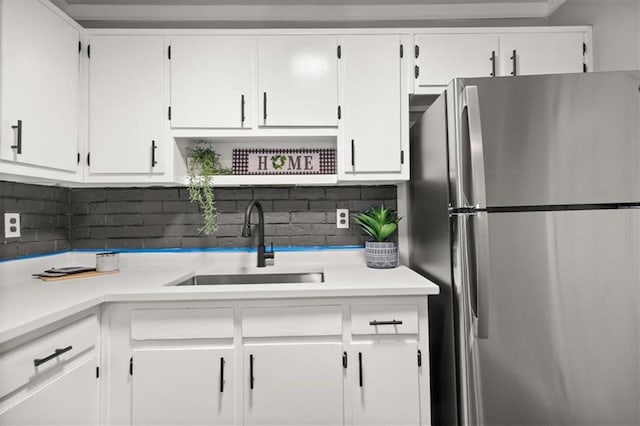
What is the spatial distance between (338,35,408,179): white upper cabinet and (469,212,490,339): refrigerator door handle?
0.65m

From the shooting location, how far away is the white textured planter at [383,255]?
196cm

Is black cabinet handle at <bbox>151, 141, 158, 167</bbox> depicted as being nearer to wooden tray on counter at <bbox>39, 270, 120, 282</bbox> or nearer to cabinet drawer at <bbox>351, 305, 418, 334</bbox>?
wooden tray on counter at <bbox>39, 270, 120, 282</bbox>

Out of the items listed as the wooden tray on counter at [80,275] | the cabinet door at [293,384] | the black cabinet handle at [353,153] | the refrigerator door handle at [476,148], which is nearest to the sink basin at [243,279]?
the wooden tray on counter at [80,275]

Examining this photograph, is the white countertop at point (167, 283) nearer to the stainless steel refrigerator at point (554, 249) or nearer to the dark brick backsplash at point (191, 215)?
the dark brick backsplash at point (191, 215)

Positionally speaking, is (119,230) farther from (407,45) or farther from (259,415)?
(407,45)

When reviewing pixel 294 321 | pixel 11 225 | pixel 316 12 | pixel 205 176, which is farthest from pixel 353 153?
pixel 11 225

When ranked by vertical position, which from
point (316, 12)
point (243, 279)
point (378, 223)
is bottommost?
point (243, 279)

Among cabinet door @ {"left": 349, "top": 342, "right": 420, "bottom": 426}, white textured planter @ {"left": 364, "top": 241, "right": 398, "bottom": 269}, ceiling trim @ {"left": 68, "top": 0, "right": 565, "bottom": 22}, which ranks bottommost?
cabinet door @ {"left": 349, "top": 342, "right": 420, "bottom": 426}

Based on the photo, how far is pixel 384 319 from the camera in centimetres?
154

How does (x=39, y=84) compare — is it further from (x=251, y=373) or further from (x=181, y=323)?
(x=251, y=373)

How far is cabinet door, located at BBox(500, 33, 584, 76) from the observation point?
1.95 m

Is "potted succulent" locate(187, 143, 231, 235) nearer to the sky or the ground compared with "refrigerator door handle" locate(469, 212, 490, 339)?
nearer to the sky

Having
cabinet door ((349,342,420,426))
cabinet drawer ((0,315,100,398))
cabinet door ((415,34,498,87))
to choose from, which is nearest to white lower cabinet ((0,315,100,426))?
cabinet drawer ((0,315,100,398))

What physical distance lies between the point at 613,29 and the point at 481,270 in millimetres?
1554
